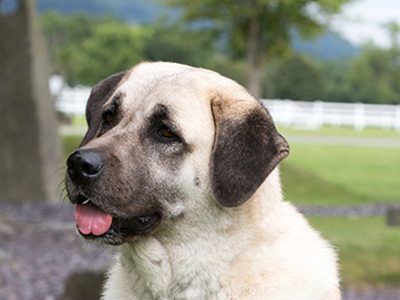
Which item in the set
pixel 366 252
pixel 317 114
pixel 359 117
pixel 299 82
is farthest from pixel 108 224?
pixel 299 82

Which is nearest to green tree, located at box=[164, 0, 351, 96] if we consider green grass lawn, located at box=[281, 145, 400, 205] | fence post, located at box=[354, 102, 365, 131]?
green grass lawn, located at box=[281, 145, 400, 205]

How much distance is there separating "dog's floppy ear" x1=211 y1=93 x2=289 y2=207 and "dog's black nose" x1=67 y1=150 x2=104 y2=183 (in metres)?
0.58

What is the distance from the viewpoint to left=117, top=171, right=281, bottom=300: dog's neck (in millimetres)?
2947

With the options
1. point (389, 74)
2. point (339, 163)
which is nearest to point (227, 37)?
point (339, 163)

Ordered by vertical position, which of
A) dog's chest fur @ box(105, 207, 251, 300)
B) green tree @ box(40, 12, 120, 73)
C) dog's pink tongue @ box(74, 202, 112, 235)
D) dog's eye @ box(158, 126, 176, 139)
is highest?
dog's eye @ box(158, 126, 176, 139)

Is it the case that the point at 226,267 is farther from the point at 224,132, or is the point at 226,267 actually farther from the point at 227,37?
the point at 227,37

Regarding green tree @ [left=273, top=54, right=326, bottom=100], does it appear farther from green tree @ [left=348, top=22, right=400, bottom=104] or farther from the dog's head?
the dog's head

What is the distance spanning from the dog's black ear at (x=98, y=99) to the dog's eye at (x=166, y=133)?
2.08 feet

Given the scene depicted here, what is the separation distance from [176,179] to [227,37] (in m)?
21.0

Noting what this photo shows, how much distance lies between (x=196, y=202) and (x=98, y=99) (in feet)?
3.48

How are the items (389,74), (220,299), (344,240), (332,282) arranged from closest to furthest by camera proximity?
(220,299) < (332,282) < (344,240) < (389,74)

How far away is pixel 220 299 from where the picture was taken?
2879 millimetres

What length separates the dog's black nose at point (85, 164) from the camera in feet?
9.07

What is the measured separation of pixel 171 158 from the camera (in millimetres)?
2996
